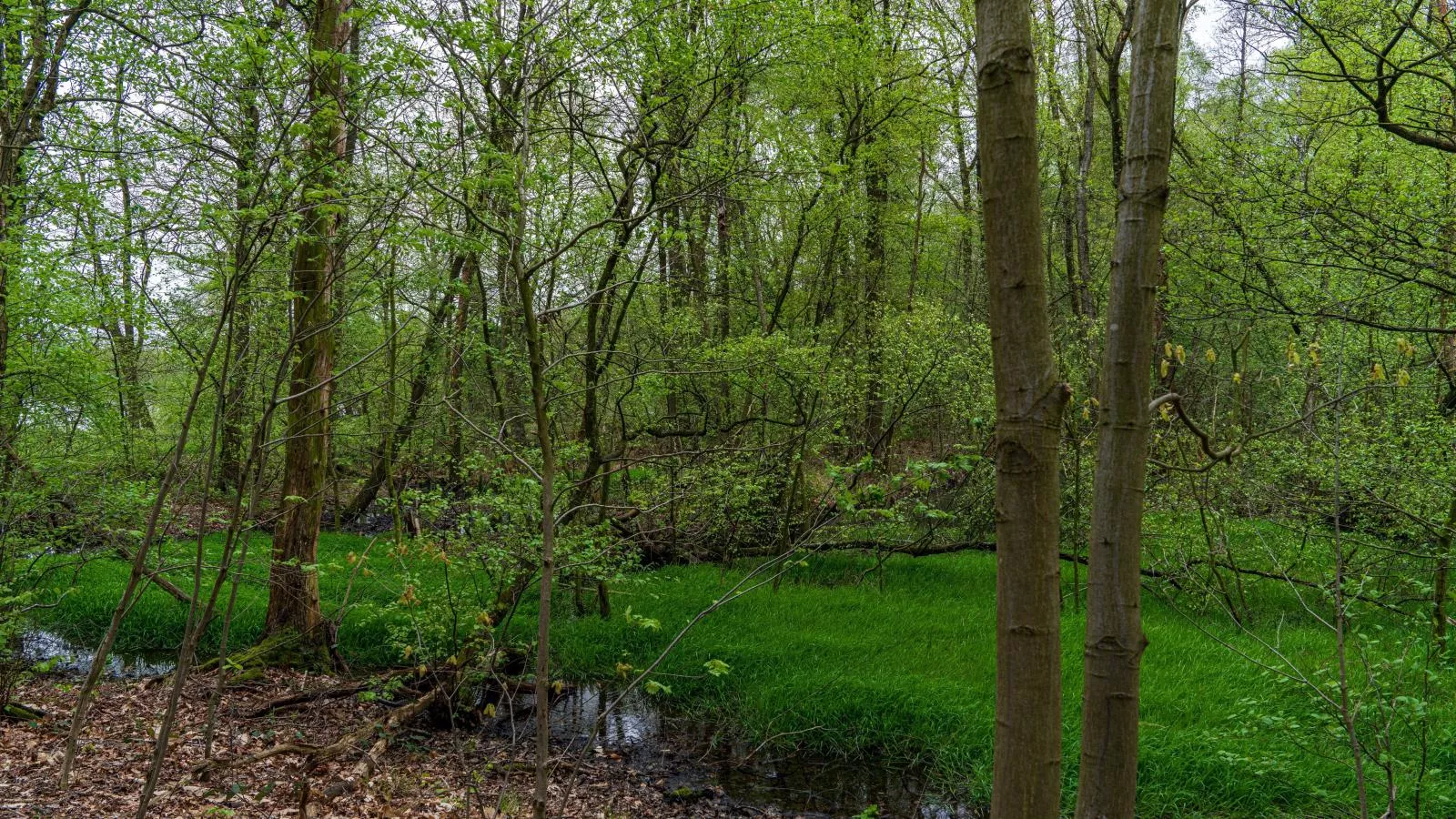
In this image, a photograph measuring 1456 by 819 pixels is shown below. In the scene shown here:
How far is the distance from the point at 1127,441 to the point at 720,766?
206 inches

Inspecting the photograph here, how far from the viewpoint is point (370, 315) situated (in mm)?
14094

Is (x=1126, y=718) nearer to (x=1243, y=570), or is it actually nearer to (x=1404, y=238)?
(x=1404, y=238)

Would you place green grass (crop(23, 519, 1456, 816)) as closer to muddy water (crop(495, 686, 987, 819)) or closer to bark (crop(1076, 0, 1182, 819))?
muddy water (crop(495, 686, 987, 819))

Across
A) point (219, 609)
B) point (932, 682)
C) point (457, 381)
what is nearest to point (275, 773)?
point (219, 609)

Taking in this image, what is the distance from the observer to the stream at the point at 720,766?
565 cm

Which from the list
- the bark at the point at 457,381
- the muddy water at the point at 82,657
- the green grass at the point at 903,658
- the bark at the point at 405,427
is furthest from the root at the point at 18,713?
the bark at the point at 457,381

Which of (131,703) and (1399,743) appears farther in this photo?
(131,703)

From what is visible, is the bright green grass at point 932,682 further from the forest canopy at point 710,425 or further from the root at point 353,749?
the root at point 353,749

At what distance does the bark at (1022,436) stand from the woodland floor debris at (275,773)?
3061mm

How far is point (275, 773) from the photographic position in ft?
16.8

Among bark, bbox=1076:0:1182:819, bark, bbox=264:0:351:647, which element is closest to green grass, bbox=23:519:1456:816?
bark, bbox=264:0:351:647

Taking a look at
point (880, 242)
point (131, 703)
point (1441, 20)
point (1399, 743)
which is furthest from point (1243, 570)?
point (131, 703)

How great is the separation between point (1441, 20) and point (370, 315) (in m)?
14.0

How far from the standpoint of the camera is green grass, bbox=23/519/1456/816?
17.3 feet
